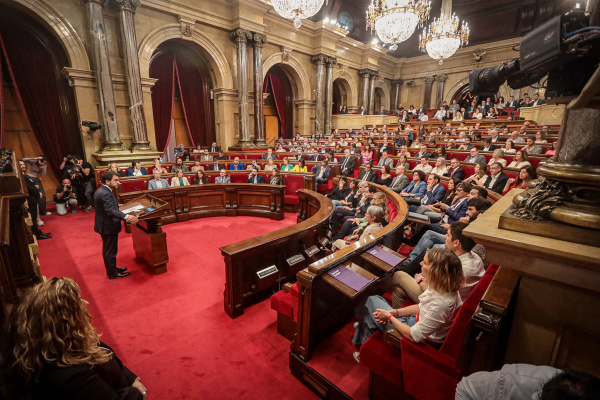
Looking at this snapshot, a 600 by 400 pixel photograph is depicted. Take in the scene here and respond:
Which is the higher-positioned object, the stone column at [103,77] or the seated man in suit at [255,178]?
the stone column at [103,77]

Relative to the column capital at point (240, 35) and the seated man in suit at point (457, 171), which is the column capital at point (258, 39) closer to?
the column capital at point (240, 35)

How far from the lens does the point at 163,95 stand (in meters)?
9.63

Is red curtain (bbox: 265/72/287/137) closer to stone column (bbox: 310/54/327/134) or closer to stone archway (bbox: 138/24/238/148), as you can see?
stone column (bbox: 310/54/327/134)

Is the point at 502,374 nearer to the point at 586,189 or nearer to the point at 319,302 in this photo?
the point at 586,189

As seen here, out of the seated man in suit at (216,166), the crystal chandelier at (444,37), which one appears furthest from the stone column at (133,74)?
the crystal chandelier at (444,37)

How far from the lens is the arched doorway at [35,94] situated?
6.57 metres

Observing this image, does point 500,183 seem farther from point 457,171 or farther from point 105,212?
point 105,212

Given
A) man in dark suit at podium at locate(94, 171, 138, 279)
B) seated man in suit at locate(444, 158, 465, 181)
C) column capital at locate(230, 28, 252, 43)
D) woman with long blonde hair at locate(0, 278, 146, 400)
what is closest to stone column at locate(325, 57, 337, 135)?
column capital at locate(230, 28, 252, 43)

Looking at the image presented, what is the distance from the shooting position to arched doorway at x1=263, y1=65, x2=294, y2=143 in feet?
42.7

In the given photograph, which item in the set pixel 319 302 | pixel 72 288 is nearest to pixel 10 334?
pixel 72 288

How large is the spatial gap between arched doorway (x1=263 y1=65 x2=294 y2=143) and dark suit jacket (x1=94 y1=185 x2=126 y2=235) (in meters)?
10.7

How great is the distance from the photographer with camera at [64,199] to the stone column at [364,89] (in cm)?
1395

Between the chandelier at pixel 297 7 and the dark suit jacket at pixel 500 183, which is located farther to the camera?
the chandelier at pixel 297 7

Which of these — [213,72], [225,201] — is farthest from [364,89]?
[225,201]
